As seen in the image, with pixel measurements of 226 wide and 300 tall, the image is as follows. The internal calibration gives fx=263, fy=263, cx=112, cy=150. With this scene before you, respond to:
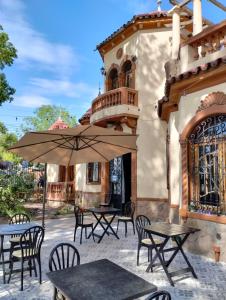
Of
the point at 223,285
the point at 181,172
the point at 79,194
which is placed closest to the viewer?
the point at 223,285

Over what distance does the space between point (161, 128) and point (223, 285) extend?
7.02 meters

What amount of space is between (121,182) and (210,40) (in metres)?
7.22

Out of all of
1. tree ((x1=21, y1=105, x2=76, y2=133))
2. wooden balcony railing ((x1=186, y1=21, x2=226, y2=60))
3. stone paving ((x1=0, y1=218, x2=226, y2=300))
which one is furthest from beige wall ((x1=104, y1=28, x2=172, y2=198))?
tree ((x1=21, y1=105, x2=76, y2=133))

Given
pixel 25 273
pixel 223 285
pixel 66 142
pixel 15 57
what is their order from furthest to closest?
pixel 15 57 → pixel 66 142 → pixel 25 273 → pixel 223 285

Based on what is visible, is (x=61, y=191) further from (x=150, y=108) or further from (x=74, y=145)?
(x=74, y=145)

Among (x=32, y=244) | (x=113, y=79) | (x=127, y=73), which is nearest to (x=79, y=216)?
(x=32, y=244)

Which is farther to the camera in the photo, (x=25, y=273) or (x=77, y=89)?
(x=77, y=89)

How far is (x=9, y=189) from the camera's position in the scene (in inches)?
433

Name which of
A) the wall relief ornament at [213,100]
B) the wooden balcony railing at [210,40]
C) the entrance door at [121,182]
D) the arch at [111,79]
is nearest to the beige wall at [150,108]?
the entrance door at [121,182]

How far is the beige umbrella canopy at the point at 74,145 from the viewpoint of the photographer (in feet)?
16.1

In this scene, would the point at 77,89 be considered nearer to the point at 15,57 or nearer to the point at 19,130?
the point at 19,130

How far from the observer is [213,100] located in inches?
240

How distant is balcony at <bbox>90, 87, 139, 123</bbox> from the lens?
1085 cm

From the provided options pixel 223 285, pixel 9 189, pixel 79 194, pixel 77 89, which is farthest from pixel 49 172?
pixel 77 89
